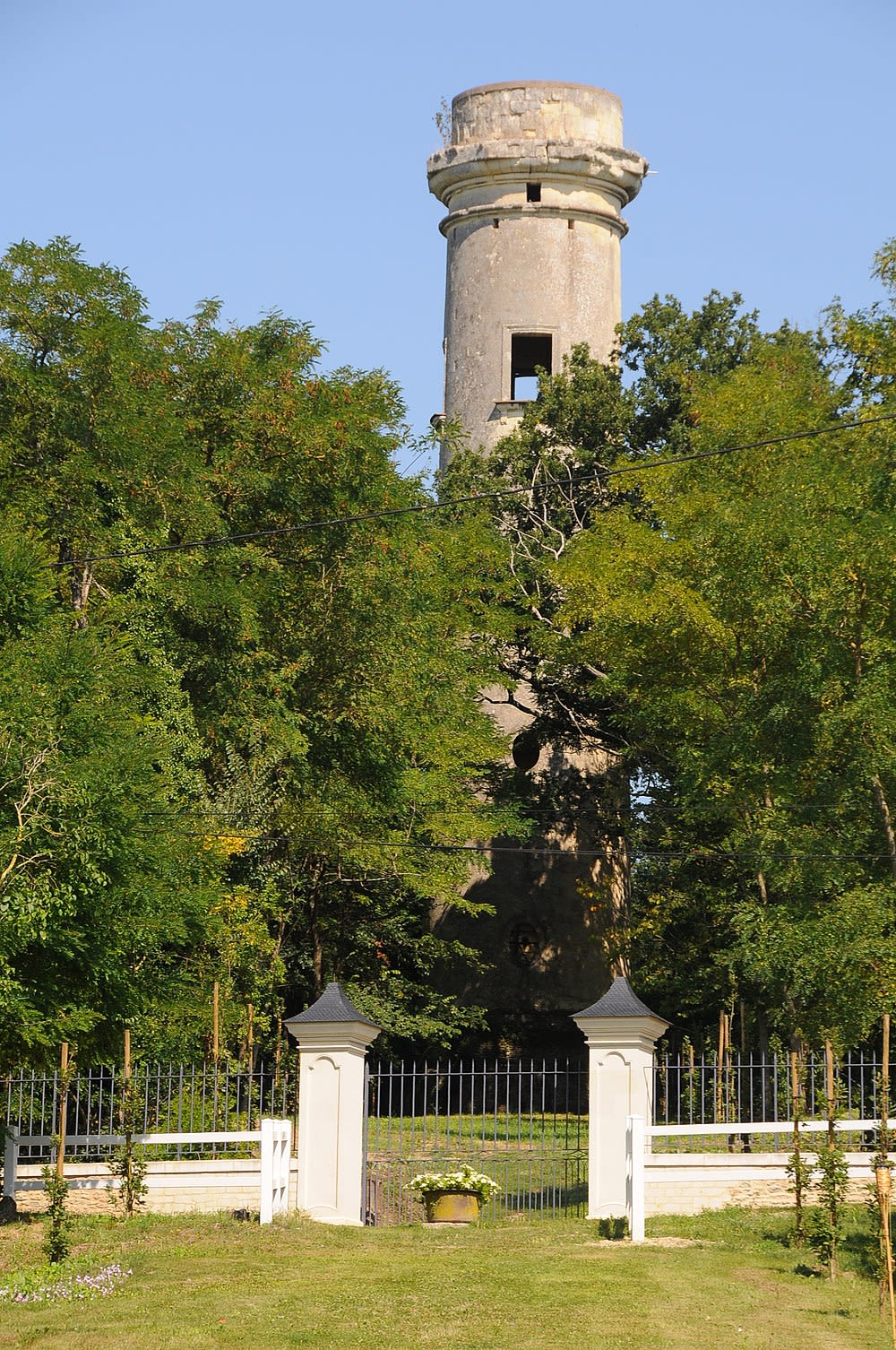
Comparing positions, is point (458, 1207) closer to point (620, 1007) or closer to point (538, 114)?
point (620, 1007)

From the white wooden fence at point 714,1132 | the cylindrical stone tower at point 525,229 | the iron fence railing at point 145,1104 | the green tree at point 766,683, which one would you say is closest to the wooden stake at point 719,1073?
the green tree at point 766,683

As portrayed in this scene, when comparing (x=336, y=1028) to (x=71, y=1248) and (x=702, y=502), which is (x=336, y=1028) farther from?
(x=702, y=502)

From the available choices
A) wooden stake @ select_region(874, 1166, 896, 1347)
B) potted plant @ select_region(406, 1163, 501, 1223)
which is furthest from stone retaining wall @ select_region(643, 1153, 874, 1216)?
wooden stake @ select_region(874, 1166, 896, 1347)

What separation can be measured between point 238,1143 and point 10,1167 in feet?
7.89

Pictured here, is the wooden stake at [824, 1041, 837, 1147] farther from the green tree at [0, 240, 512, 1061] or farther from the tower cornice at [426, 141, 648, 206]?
the tower cornice at [426, 141, 648, 206]

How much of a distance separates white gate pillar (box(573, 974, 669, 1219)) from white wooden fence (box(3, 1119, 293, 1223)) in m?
3.16

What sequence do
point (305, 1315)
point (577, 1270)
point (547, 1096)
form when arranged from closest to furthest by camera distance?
point (305, 1315), point (577, 1270), point (547, 1096)

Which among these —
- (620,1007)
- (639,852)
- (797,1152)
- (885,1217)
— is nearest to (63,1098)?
(620,1007)

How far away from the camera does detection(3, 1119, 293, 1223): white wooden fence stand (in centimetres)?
1942

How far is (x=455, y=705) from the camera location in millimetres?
31531

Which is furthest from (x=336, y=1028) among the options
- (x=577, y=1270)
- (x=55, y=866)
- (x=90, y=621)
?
(x=90, y=621)

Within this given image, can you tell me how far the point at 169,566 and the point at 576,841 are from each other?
12.7 m

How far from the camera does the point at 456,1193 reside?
20031 mm

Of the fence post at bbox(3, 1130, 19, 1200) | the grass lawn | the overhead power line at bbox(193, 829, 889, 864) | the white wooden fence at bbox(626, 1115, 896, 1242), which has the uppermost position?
the overhead power line at bbox(193, 829, 889, 864)
